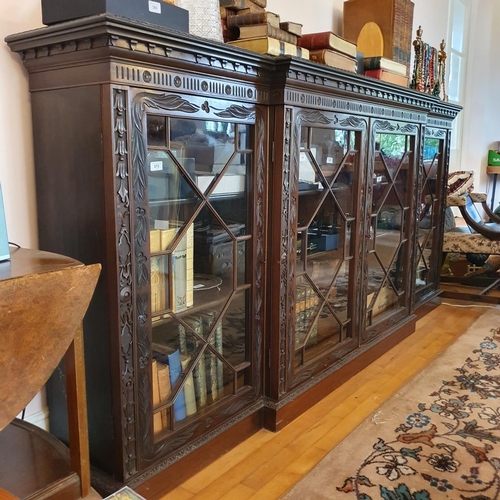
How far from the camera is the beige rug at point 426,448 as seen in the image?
1653 millimetres

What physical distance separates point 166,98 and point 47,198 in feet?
1.48

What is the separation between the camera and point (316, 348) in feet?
7.38

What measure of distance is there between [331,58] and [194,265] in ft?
3.36

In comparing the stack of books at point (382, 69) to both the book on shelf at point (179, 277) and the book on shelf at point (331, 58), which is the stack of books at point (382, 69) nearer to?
the book on shelf at point (331, 58)

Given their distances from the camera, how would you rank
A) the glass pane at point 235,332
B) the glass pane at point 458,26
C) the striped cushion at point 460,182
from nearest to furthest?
the glass pane at point 235,332, the striped cushion at point 460,182, the glass pane at point 458,26

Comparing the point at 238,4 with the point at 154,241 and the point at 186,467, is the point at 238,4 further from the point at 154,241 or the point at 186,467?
the point at 186,467

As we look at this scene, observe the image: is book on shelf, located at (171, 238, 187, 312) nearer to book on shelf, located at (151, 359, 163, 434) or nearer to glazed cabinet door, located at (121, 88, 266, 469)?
glazed cabinet door, located at (121, 88, 266, 469)

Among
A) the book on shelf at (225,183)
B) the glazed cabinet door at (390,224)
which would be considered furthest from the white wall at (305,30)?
the glazed cabinet door at (390,224)

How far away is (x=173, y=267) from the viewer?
1575 mm

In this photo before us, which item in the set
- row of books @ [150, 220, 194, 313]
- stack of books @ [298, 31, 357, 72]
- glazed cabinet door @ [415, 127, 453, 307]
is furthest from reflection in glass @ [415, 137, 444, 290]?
row of books @ [150, 220, 194, 313]

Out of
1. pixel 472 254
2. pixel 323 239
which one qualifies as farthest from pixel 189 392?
pixel 472 254

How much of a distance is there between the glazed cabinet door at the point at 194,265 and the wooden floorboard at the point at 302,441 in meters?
0.14

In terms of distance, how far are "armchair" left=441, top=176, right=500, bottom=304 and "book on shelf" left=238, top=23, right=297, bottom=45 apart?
2424mm

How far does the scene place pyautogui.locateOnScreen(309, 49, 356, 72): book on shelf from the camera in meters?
2.01
